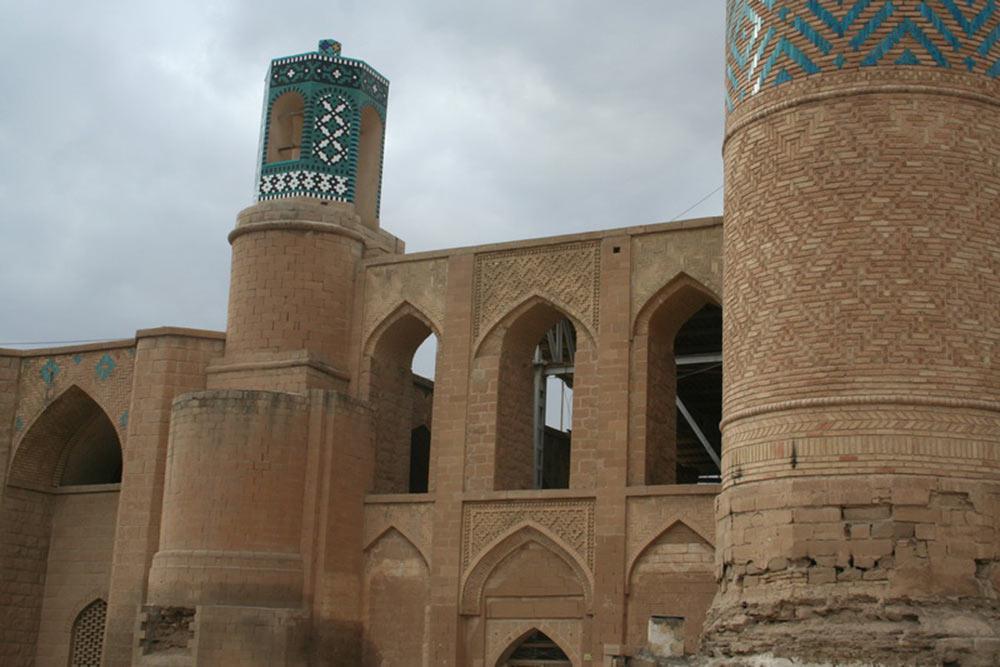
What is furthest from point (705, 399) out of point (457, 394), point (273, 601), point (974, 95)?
point (974, 95)

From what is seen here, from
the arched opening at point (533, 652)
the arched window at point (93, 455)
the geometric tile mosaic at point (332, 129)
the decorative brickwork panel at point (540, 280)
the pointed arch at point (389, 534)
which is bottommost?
the arched opening at point (533, 652)

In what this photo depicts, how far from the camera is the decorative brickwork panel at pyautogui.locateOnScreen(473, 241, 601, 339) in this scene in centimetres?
1520

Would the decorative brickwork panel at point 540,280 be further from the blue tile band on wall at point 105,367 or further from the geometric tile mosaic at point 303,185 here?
the blue tile band on wall at point 105,367

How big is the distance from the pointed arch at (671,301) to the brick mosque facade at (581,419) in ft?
0.10

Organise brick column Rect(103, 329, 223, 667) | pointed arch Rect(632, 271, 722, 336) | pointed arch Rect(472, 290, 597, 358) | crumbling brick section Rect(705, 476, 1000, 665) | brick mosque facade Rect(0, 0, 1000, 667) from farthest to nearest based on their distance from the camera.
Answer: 1. brick column Rect(103, 329, 223, 667)
2. pointed arch Rect(472, 290, 597, 358)
3. pointed arch Rect(632, 271, 722, 336)
4. brick mosque facade Rect(0, 0, 1000, 667)
5. crumbling brick section Rect(705, 476, 1000, 665)

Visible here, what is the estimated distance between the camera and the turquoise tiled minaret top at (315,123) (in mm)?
17078

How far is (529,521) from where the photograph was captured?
583 inches

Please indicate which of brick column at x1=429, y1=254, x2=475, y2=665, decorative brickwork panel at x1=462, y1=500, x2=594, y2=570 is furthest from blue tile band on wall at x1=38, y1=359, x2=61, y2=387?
decorative brickwork panel at x1=462, y1=500, x2=594, y2=570

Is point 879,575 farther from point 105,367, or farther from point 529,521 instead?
point 105,367

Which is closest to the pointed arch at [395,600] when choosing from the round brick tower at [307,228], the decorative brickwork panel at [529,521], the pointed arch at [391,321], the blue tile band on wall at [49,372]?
the decorative brickwork panel at [529,521]

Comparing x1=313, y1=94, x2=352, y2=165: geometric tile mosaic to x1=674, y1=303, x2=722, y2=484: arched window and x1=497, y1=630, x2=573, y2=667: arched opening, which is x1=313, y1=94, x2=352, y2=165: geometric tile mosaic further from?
x1=497, y1=630, x2=573, y2=667: arched opening

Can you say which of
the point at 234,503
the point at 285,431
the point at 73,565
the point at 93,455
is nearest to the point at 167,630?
the point at 234,503

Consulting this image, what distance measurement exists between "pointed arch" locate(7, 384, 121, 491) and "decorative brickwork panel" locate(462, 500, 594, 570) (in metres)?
5.38

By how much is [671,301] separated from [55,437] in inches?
326
